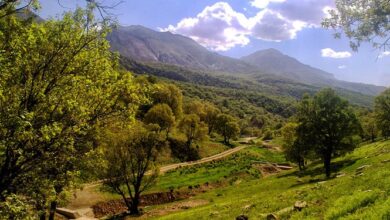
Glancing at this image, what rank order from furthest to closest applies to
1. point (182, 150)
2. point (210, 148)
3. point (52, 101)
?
point (210, 148), point (182, 150), point (52, 101)

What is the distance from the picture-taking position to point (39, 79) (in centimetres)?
1538

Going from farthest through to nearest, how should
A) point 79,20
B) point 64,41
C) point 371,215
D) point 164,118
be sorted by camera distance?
point 164,118, point 79,20, point 64,41, point 371,215

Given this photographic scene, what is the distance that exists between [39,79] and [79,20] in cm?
377

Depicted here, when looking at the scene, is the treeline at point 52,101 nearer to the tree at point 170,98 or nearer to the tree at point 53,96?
the tree at point 53,96

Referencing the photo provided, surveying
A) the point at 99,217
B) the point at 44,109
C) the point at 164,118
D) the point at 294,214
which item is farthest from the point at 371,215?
the point at 164,118

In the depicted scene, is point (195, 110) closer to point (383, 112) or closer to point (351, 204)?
point (383, 112)

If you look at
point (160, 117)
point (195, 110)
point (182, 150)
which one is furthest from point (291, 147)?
point (195, 110)

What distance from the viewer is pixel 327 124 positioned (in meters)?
51.3

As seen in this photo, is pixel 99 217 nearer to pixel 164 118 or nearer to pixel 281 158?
pixel 164 118

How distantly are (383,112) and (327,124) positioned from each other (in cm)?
5533

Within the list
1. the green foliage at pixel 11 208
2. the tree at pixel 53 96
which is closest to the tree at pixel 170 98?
the tree at pixel 53 96

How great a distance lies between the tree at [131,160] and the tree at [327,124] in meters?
22.8

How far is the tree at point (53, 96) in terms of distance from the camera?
14242 mm

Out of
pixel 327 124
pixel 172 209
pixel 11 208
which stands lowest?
pixel 172 209
